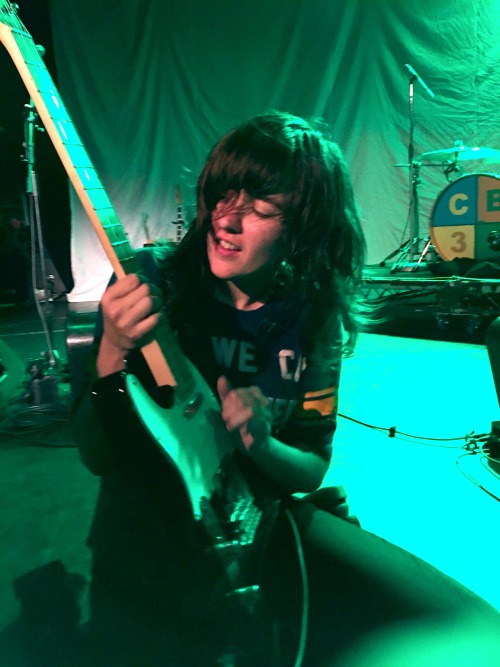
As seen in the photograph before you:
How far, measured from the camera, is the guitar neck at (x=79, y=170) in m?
0.74

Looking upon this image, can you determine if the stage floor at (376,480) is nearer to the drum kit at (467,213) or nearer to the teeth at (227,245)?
the teeth at (227,245)

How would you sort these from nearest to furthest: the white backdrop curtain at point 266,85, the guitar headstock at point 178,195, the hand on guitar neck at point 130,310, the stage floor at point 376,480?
the hand on guitar neck at point 130,310
the stage floor at point 376,480
the white backdrop curtain at point 266,85
the guitar headstock at point 178,195

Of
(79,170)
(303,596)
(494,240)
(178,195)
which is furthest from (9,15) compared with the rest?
(178,195)

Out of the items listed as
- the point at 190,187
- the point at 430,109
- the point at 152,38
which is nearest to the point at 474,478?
the point at 190,187

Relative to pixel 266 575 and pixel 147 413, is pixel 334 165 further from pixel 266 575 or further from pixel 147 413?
pixel 266 575

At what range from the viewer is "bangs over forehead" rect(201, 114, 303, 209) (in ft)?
3.14

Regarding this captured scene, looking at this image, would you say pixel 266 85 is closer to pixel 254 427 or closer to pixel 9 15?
pixel 9 15

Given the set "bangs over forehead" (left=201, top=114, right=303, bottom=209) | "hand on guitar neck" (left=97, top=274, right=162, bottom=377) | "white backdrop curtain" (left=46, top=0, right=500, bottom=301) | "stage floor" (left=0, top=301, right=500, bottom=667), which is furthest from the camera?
"white backdrop curtain" (left=46, top=0, right=500, bottom=301)

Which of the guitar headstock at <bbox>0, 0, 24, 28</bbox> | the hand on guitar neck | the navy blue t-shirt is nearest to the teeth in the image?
the navy blue t-shirt

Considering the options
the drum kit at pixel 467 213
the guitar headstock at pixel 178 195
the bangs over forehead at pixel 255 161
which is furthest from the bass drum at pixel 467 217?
the bangs over forehead at pixel 255 161

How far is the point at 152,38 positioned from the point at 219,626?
645 cm

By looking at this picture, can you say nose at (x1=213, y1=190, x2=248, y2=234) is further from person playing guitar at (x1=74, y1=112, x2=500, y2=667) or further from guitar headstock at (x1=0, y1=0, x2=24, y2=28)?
guitar headstock at (x1=0, y1=0, x2=24, y2=28)

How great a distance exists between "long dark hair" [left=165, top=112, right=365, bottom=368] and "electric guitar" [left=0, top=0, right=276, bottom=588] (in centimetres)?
25

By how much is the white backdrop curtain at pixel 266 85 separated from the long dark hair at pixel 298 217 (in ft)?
14.7
